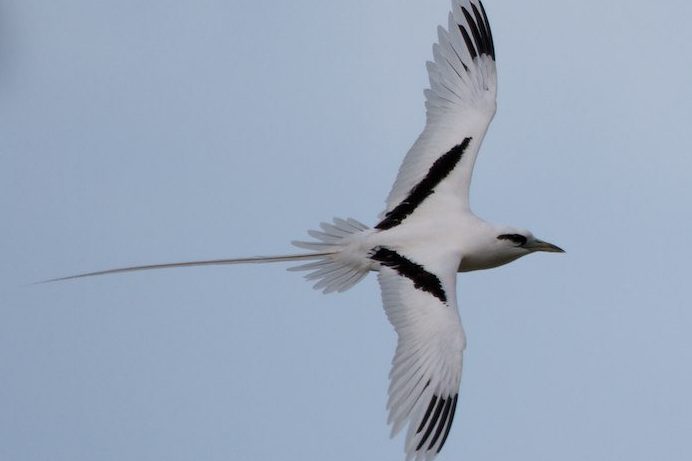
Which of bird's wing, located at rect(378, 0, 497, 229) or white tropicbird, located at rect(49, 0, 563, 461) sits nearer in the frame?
white tropicbird, located at rect(49, 0, 563, 461)

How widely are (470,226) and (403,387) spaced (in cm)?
251

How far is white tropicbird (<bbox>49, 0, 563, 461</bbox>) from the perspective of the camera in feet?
43.2

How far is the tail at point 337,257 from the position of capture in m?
14.7

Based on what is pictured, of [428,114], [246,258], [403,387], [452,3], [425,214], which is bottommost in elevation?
[403,387]

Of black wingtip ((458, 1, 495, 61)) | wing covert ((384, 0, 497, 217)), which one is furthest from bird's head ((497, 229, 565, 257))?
black wingtip ((458, 1, 495, 61))

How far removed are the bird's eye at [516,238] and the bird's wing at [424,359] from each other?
1273mm

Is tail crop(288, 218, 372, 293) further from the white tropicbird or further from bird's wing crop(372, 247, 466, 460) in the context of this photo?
bird's wing crop(372, 247, 466, 460)

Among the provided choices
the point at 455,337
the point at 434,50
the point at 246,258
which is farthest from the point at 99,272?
the point at 434,50

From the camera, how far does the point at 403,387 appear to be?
1312cm

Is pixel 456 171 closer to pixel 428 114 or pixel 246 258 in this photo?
pixel 428 114

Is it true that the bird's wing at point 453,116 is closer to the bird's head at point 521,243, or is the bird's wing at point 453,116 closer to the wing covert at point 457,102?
the wing covert at point 457,102

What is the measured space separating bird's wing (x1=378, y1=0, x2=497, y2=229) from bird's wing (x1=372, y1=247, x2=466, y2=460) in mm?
1391

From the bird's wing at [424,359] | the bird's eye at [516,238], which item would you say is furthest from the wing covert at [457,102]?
the bird's wing at [424,359]

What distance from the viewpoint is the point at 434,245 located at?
1452cm
